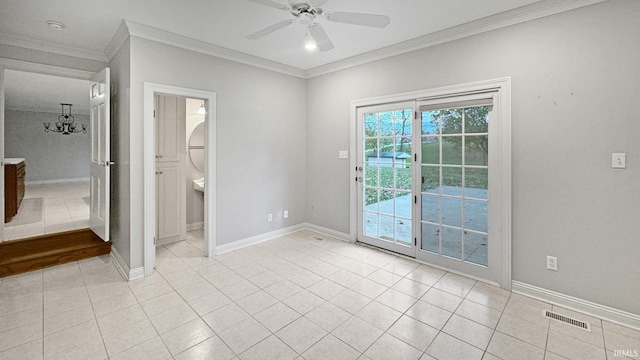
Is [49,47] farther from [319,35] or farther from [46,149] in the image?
[46,149]

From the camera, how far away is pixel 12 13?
8.72 ft

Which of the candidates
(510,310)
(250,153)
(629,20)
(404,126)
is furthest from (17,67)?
(629,20)

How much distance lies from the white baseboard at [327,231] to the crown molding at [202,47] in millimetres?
2481

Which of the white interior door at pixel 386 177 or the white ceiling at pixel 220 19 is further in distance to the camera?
the white interior door at pixel 386 177

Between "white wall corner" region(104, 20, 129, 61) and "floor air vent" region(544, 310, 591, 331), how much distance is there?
4.70 meters

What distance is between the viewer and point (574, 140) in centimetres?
244

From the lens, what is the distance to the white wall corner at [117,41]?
294 cm

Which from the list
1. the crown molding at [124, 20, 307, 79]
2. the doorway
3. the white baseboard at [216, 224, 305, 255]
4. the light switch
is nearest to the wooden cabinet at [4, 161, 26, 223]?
the doorway

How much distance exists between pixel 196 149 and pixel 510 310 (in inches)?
189

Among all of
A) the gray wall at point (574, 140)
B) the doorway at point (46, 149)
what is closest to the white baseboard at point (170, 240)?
the doorway at point (46, 149)

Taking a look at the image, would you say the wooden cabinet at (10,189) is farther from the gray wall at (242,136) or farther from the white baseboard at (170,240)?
the gray wall at (242,136)

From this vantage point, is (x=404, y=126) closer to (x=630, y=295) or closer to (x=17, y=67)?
(x=630, y=295)

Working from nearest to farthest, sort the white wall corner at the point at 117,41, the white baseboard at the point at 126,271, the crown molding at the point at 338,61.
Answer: the crown molding at the point at 338,61 < the white wall corner at the point at 117,41 < the white baseboard at the point at 126,271

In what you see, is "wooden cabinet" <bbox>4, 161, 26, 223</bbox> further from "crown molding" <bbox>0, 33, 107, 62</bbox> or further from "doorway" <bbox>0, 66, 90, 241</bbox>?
"crown molding" <bbox>0, 33, 107, 62</bbox>
